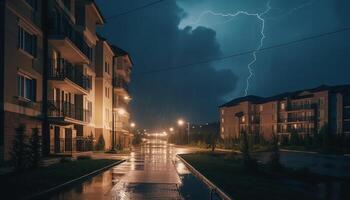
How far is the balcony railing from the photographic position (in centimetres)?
2939

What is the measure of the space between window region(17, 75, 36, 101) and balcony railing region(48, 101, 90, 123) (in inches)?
105

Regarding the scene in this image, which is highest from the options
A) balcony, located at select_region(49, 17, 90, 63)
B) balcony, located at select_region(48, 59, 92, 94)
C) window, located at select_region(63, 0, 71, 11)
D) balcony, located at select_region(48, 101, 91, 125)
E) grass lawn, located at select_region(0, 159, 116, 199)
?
window, located at select_region(63, 0, 71, 11)

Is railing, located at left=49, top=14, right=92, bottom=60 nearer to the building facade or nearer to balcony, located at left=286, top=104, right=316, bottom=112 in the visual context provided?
the building facade

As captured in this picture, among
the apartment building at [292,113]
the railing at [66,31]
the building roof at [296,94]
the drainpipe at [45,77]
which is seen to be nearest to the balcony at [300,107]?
the apartment building at [292,113]

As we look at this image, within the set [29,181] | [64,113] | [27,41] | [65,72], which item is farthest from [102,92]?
[29,181]

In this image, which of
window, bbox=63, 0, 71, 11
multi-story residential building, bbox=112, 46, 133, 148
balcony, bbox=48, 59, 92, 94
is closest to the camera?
balcony, bbox=48, 59, 92, 94

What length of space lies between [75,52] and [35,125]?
27.6 ft

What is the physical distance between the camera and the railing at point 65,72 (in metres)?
29.7

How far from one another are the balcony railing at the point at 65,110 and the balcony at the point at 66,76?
1346 millimetres

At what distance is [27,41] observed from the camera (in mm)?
25484

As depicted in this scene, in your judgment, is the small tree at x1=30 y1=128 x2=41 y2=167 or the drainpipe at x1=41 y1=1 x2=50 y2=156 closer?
the small tree at x1=30 y1=128 x2=41 y2=167

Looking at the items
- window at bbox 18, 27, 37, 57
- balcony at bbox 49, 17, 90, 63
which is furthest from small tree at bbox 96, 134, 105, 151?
window at bbox 18, 27, 37, 57

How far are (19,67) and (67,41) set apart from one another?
6.67 metres

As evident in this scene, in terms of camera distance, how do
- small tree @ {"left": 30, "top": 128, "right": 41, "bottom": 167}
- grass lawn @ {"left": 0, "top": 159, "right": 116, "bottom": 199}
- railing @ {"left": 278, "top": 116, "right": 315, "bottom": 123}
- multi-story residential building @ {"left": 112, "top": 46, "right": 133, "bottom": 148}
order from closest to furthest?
grass lawn @ {"left": 0, "top": 159, "right": 116, "bottom": 199}
small tree @ {"left": 30, "top": 128, "right": 41, "bottom": 167}
multi-story residential building @ {"left": 112, "top": 46, "right": 133, "bottom": 148}
railing @ {"left": 278, "top": 116, "right": 315, "bottom": 123}
